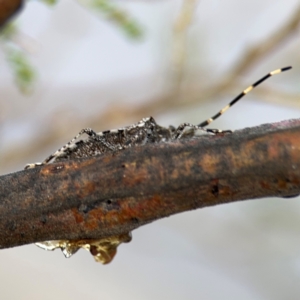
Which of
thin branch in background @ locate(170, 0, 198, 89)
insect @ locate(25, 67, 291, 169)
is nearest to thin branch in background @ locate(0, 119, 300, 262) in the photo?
insect @ locate(25, 67, 291, 169)

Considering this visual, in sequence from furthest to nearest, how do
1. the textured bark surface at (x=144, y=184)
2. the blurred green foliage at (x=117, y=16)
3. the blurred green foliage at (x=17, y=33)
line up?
the blurred green foliage at (x=117, y=16) → the blurred green foliage at (x=17, y=33) → the textured bark surface at (x=144, y=184)

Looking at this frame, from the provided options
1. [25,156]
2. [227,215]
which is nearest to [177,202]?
[25,156]

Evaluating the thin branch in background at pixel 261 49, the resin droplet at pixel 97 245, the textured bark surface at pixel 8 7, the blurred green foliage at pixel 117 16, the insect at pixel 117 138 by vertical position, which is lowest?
the resin droplet at pixel 97 245

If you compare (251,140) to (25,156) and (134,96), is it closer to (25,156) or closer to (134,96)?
(25,156)

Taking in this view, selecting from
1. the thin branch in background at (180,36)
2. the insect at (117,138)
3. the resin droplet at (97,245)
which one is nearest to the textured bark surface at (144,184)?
the resin droplet at (97,245)

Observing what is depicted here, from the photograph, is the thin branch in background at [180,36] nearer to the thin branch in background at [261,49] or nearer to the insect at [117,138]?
the thin branch in background at [261,49]

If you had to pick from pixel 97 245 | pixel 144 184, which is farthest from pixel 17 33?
pixel 144 184

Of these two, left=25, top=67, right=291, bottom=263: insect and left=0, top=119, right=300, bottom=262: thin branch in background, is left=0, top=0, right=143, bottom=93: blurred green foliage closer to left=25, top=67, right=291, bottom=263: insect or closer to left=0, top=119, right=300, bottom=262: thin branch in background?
left=25, top=67, right=291, bottom=263: insect
